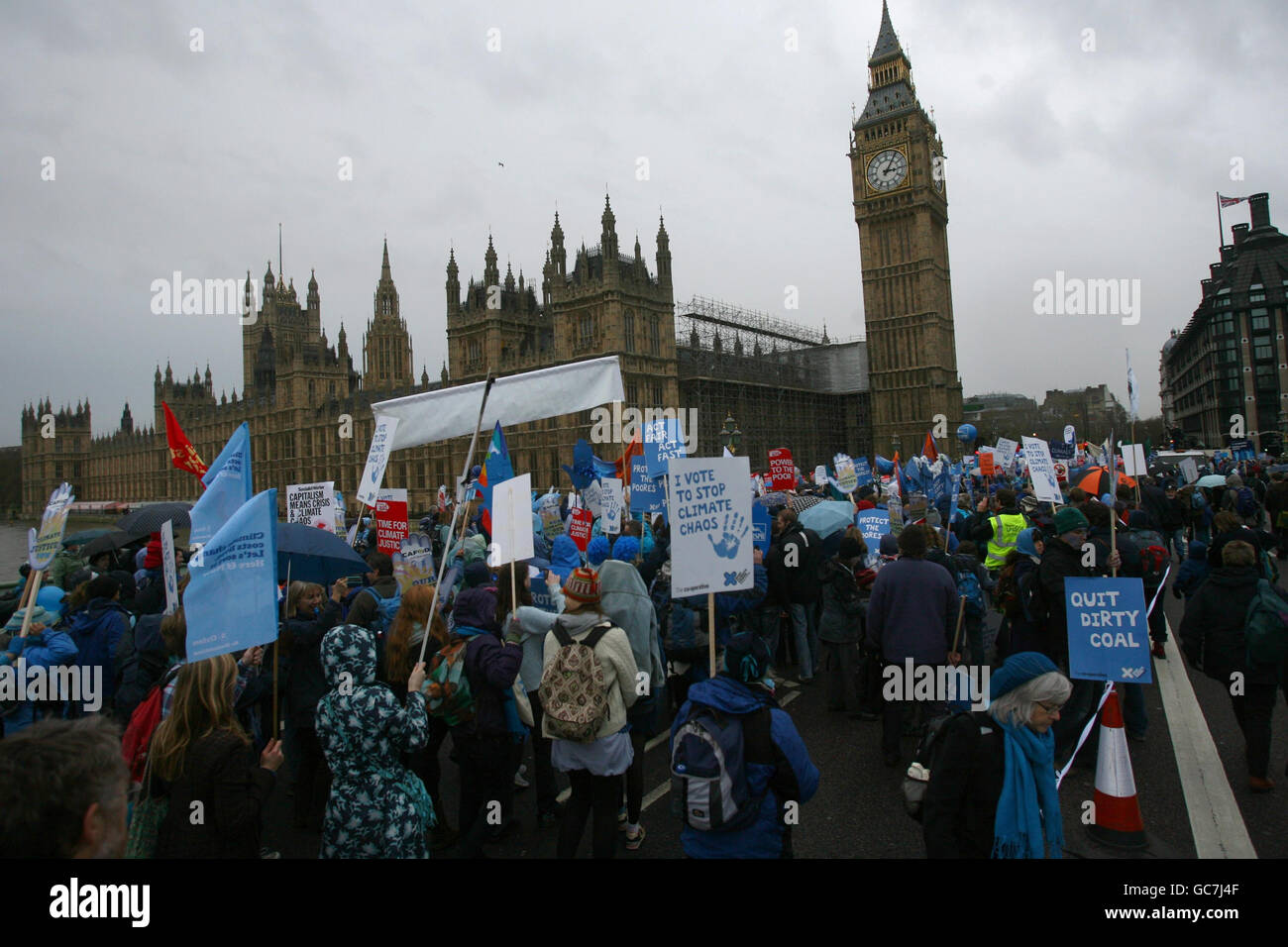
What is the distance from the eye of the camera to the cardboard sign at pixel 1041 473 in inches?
369

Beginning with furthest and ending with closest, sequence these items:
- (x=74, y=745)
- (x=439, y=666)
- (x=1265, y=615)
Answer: (x=1265, y=615)
(x=439, y=666)
(x=74, y=745)

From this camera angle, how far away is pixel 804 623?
7.62 metres

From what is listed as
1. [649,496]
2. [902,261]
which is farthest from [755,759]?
[902,261]

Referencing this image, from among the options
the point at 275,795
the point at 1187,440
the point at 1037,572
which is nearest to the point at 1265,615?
the point at 1037,572

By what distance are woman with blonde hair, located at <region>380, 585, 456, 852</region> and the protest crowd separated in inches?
0.7

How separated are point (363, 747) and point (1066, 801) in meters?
4.60

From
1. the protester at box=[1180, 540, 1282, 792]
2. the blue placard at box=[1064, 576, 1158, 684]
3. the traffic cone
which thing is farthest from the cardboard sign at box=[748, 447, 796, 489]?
the traffic cone

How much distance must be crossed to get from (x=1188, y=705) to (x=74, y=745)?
816 cm

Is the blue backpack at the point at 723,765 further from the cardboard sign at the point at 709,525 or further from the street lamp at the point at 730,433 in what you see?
the street lamp at the point at 730,433

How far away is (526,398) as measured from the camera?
527 centimetres

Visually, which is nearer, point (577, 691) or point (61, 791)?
point (61, 791)

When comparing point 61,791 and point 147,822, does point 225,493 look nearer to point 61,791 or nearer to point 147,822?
point 147,822

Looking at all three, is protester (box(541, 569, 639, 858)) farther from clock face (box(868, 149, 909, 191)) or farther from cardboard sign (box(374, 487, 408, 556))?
clock face (box(868, 149, 909, 191))
